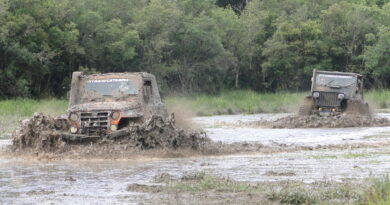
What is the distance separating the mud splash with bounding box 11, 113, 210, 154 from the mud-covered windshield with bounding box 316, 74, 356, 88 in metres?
12.6

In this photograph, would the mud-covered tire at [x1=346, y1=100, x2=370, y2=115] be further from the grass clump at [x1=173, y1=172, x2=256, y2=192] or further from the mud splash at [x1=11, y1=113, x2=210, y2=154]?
the grass clump at [x1=173, y1=172, x2=256, y2=192]

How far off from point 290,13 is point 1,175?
53910mm

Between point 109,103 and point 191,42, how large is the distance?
1488 inches

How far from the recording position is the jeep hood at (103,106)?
1605 centimetres

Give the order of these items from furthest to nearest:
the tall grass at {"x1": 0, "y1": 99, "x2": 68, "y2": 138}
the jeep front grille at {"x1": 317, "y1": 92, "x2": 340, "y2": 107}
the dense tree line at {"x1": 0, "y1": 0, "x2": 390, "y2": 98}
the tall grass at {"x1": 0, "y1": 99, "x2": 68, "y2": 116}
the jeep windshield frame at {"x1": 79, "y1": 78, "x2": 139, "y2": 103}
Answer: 1. the dense tree line at {"x1": 0, "y1": 0, "x2": 390, "y2": 98}
2. the tall grass at {"x1": 0, "y1": 99, "x2": 68, "y2": 116}
3. the tall grass at {"x1": 0, "y1": 99, "x2": 68, "y2": 138}
4. the jeep front grille at {"x1": 317, "y1": 92, "x2": 340, "y2": 107}
5. the jeep windshield frame at {"x1": 79, "y1": 78, "x2": 139, "y2": 103}

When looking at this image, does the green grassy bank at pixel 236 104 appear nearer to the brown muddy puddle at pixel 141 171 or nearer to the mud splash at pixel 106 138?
the mud splash at pixel 106 138

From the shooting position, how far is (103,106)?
1619 cm

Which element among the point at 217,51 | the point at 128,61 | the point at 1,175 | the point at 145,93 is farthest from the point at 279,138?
the point at 217,51

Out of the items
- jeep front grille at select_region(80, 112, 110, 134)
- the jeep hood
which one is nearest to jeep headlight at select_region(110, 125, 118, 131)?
jeep front grille at select_region(80, 112, 110, 134)

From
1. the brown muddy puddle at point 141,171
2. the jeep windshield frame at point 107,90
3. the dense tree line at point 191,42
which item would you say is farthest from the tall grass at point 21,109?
the brown muddy puddle at point 141,171

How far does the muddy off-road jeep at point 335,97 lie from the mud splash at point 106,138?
40.0ft

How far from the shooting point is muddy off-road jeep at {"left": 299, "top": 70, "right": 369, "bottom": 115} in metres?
27.7

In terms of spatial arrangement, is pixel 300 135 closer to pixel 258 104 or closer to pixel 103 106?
pixel 103 106

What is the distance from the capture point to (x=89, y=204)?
968 centimetres
